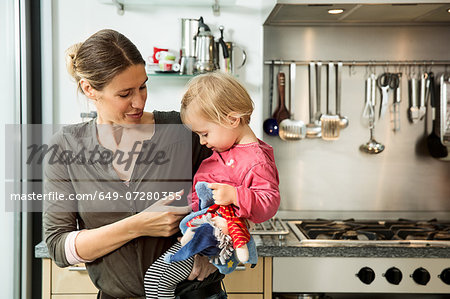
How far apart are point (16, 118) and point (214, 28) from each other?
3.22 ft

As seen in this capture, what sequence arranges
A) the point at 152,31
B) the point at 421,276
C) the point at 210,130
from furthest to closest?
the point at 152,31 < the point at 421,276 < the point at 210,130

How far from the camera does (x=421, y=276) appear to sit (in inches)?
66.2

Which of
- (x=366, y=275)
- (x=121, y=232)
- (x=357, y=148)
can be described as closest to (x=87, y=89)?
(x=121, y=232)

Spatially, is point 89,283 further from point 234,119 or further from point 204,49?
point 204,49

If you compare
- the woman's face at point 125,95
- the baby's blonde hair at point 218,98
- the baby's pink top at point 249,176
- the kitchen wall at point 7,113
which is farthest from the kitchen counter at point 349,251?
the kitchen wall at point 7,113

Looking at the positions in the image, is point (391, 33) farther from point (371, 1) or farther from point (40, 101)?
point (40, 101)

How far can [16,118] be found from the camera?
194cm

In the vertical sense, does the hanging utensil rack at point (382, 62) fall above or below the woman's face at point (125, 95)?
above

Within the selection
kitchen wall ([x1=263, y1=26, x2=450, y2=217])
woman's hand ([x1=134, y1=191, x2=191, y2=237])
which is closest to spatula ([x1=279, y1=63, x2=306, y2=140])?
kitchen wall ([x1=263, y1=26, x2=450, y2=217])

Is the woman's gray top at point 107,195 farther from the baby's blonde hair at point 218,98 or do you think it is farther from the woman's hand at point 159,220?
the baby's blonde hair at point 218,98

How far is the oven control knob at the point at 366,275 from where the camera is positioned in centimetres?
168

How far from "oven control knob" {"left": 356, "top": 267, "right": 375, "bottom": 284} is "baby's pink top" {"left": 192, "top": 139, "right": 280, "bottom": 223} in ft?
2.56

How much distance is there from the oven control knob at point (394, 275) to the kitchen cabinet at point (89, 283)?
44cm

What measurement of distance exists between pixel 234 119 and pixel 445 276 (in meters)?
1.13
